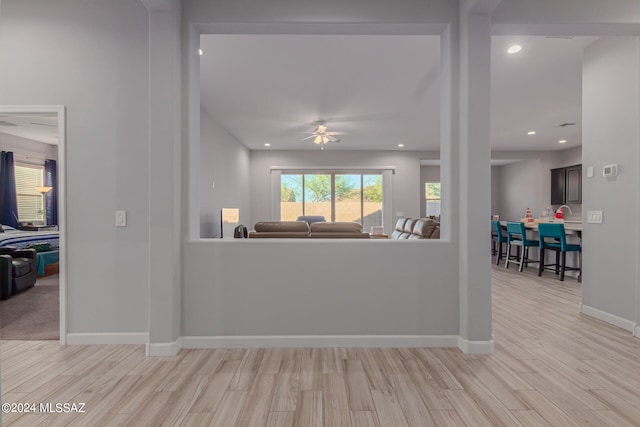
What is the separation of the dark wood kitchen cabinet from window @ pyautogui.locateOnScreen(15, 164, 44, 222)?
12.2 metres

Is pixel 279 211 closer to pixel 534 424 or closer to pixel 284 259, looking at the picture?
pixel 284 259

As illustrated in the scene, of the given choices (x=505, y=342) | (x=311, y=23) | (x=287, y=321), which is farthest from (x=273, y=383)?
(x=311, y=23)

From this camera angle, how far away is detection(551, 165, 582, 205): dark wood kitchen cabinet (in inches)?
305

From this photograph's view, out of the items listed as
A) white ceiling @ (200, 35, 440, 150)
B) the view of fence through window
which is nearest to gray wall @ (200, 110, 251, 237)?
white ceiling @ (200, 35, 440, 150)

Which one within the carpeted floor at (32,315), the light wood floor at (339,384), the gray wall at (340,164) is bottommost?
the light wood floor at (339,384)

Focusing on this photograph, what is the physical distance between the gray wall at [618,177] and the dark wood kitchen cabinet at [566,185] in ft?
17.3

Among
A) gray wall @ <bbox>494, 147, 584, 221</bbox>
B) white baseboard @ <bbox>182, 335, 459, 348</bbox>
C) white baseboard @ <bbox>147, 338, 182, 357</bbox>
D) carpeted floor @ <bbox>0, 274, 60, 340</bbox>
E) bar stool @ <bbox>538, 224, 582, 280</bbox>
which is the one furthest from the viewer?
gray wall @ <bbox>494, 147, 584, 221</bbox>

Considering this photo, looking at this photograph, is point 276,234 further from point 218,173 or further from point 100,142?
point 218,173

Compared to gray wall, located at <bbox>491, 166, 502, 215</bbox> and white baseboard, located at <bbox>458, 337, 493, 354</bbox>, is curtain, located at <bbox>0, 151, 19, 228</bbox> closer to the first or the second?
white baseboard, located at <bbox>458, 337, 493, 354</bbox>

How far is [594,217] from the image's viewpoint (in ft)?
11.0

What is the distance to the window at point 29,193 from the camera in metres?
6.99

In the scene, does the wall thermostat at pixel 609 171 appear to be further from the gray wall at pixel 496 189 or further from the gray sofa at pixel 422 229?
the gray wall at pixel 496 189

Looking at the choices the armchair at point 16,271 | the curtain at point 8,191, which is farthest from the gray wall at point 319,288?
the curtain at point 8,191

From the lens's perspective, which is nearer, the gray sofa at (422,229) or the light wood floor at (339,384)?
the light wood floor at (339,384)
